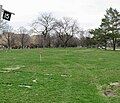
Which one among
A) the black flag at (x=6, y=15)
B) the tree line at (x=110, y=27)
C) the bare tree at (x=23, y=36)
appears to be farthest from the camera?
the bare tree at (x=23, y=36)

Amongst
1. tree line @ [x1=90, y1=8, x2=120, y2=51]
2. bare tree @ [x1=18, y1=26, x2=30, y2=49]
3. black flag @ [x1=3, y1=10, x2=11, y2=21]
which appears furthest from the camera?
bare tree @ [x1=18, y1=26, x2=30, y2=49]

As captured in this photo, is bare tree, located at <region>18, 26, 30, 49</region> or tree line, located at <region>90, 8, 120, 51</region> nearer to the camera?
tree line, located at <region>90, 8, 120, 51</region>

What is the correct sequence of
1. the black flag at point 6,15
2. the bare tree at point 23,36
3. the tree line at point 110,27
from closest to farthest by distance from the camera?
the black flag at point 6,15 → the tree line at point 110,27 → the bare tree at point 23,36

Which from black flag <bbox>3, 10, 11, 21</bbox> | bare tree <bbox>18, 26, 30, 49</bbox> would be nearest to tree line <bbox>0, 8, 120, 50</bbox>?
bare tree <bbox>18, 26, 30, 49</bbox>

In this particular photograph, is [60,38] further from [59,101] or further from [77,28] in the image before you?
[59,101]

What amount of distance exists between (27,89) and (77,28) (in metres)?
104

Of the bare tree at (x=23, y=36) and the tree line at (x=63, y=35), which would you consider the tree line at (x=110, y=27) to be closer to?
the tree line at (x=63, y=35)

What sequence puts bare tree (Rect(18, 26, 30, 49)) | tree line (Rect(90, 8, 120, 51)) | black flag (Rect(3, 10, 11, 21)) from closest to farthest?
black flag (Rect(3, 10, 11, 21))
tree line (Rect(90, 8, 120, 51))
bare tree (Rect(18, 26, 30, 49))

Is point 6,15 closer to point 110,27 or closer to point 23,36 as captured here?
point 110,27

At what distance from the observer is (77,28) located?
11481 cm

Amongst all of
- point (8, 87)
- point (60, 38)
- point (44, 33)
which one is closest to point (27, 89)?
point (8, 87)

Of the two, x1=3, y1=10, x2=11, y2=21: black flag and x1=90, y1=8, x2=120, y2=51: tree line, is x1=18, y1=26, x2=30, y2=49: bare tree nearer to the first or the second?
x1=90, y1=8, x2=120, y2=51: tree line

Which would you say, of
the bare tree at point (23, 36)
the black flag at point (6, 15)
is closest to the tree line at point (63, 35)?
the bare tree at point (23, 36)

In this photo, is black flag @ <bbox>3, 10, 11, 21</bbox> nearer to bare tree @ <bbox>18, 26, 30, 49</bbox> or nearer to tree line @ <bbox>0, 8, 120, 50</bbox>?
tree line @ <bbox>0, 8, 120, 50</bbox>
